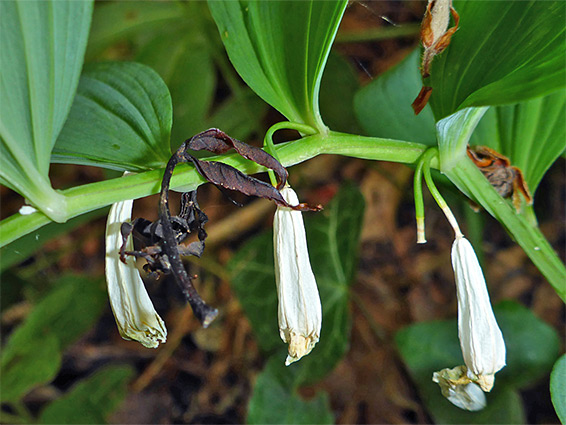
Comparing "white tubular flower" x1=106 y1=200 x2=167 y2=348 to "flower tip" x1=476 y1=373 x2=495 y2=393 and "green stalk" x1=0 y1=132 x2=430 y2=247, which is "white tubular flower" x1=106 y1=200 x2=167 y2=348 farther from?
"flower tip" x1=476 y1=373 x2=495 y2=393

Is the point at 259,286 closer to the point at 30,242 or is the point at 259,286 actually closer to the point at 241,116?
the point at 241,116

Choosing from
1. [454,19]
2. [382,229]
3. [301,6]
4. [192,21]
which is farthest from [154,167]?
[382,229]

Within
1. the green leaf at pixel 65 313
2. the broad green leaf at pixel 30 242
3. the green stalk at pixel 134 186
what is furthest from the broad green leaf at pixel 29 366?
the green stalk at pixel 134 186

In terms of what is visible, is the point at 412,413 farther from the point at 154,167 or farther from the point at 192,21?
the point at 192,21

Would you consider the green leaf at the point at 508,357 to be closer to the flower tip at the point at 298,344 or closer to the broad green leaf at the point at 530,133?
the broad green leaf at the point at 530,133

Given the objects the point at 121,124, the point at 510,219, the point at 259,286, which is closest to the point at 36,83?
the point at 121,124

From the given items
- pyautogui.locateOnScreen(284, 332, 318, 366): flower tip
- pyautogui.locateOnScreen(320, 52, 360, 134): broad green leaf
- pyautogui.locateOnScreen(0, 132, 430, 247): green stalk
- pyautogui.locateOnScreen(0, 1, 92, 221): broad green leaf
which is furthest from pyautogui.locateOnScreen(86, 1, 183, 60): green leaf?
pyautogui.locateOnScreen(284, 332, 318, 366): flower tip
